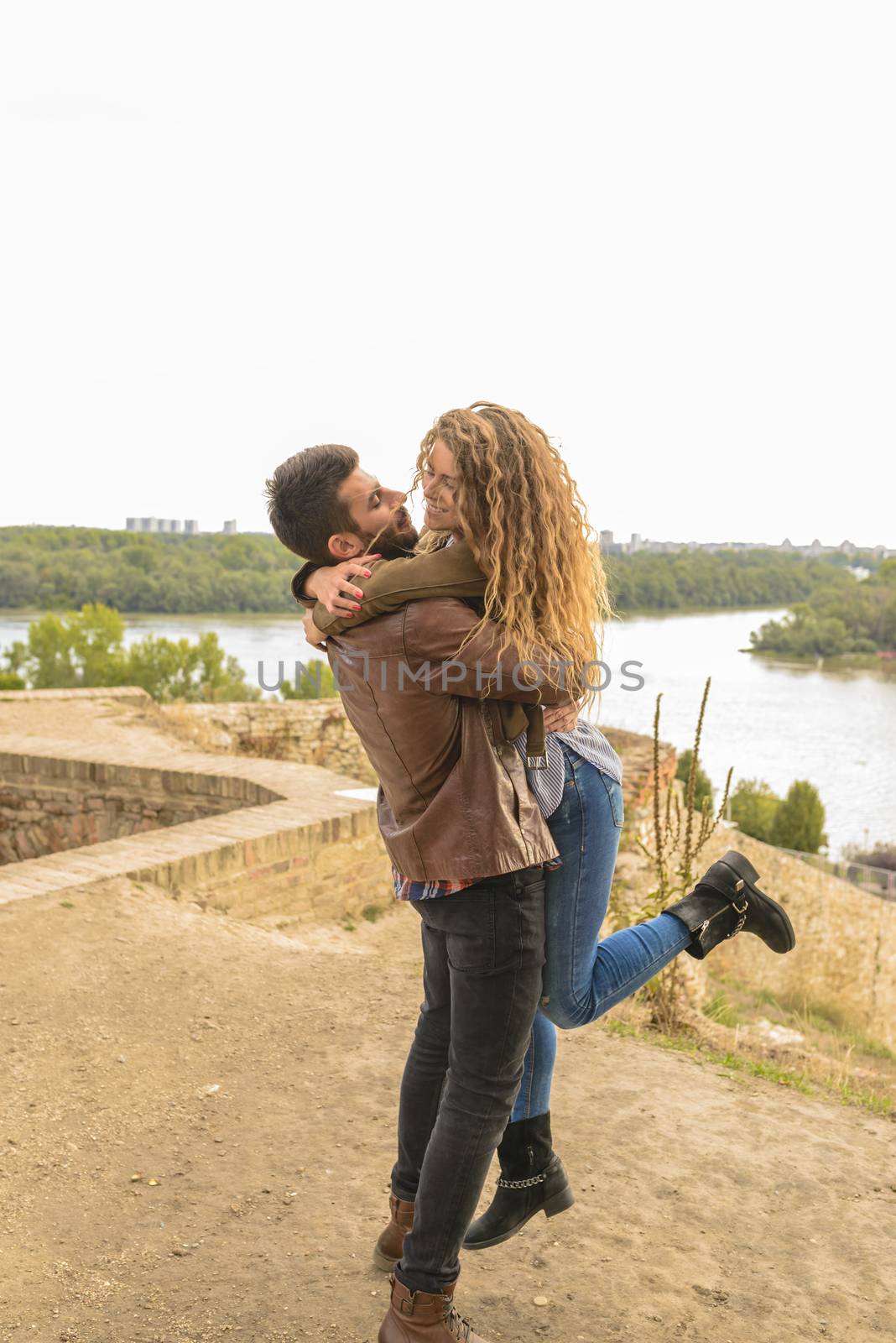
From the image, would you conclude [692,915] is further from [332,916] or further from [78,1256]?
[332,916]

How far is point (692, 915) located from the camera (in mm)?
2203

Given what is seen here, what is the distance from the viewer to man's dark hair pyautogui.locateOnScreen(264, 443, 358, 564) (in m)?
1.92

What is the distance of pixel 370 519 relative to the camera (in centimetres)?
197

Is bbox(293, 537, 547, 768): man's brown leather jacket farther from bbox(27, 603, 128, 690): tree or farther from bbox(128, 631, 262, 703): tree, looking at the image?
bbox(27, 603, 128, 690): tree

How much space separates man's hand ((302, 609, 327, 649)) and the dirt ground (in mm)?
1279

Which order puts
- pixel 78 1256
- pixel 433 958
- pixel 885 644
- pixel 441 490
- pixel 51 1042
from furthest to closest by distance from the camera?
pixel 885 644 < pixel 51 1042 < pixel 78 1256 < pixel 433 958 < pixel 441 490

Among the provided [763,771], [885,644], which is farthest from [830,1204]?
[885,644]

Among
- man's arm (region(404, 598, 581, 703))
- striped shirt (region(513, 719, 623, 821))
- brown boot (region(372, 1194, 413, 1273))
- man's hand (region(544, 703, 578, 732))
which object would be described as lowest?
brown boot (region(372, 1194, 413, 1273))

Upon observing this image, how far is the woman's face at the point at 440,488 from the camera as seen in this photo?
1.78m

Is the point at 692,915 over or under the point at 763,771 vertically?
over

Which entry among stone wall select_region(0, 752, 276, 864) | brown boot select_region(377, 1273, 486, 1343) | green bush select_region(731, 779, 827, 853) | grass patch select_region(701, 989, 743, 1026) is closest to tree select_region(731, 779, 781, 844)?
green bush select_region(731, 779, 827, 853)

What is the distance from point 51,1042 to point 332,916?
2.46 metres

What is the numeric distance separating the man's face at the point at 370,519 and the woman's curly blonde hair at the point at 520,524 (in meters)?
0.12

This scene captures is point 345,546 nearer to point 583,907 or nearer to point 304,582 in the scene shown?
point 304,582
